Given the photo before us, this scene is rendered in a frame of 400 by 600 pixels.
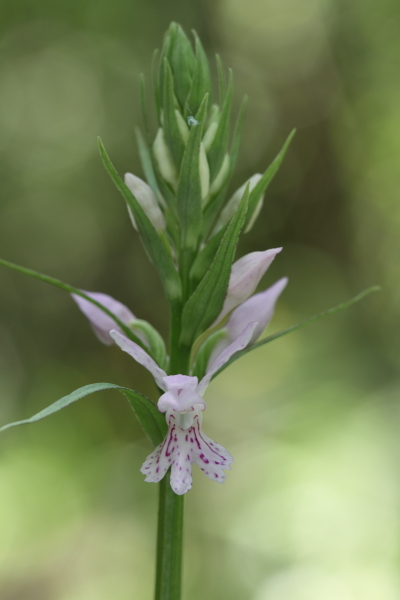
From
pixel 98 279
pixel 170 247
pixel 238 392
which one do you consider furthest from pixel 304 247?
pixel 170 247

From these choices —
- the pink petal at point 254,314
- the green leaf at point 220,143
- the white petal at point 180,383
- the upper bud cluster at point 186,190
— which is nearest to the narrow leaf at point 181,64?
the upper bud cluster at point 186,190

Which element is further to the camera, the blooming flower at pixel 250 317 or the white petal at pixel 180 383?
the blooming flower at pixel 250 317

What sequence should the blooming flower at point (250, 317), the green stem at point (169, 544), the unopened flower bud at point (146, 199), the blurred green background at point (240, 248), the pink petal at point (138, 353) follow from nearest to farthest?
1. the pink petal at point (138, 353)
2. the green stem at point (169, 544)
3. the unopened flower bud at point (146, 199)
4. the blooming flower at point (250, 317)
5. the blurred green background at point (240, 248)

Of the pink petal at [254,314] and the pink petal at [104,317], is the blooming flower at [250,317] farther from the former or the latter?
the pink petal at [104,317]

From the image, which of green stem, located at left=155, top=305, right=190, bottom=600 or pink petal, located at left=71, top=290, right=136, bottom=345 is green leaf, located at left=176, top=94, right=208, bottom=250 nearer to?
pink petal, located at left=71, top=290, right=136, bottom=345

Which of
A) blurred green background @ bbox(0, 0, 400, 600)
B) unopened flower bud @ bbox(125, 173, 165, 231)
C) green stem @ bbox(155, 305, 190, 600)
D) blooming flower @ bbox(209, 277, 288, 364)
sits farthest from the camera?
blurred green background @ bbox(0, 0, 400, 600)

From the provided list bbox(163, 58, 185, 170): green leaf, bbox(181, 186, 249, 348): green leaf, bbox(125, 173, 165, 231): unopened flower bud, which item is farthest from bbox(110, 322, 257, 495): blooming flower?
bbox(163, 58, 185, 170): green leaf
